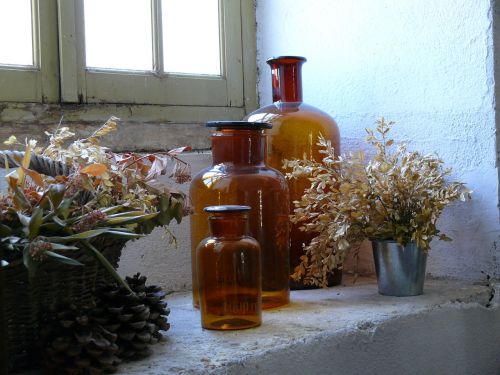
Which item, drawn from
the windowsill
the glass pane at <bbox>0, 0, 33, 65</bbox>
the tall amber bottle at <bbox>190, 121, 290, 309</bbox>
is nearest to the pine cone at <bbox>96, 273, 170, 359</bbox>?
the windowsill

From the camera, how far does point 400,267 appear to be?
945mm

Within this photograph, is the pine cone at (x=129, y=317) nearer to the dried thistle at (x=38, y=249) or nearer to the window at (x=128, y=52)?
the dried thistle at (x=38, y=249)

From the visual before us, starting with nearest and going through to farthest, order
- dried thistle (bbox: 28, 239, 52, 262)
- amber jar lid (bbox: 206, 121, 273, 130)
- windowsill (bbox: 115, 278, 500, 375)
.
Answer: dried thistle (bbox: 28, 239, 52, 262), windowsill (bbox: 115, 278, 500, 375), amber jar lid (bbox: 206, 121, 273, 130)

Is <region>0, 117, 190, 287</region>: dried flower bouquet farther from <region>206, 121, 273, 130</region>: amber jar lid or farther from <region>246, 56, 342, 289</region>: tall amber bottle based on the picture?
<region>246, 56, 342, 289</region>: tall amber bottle

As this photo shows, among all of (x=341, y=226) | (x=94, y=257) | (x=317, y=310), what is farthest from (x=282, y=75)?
(x=94, y=257)

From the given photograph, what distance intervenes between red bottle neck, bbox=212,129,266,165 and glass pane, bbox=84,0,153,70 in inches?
12.7

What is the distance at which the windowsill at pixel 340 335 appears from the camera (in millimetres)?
698

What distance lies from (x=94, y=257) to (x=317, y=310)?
1.20 feet

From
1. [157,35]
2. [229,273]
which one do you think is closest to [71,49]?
[157,35]

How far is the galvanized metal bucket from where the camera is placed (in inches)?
36.7

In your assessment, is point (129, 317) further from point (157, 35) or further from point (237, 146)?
point (157, 35)

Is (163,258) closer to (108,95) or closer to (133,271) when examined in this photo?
(133,271)

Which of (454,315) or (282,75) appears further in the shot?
(282,75)

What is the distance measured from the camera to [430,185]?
3.05ft
